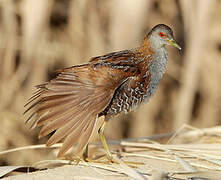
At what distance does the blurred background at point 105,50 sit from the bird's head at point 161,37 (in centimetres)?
87

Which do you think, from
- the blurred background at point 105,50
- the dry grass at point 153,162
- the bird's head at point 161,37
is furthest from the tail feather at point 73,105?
the blurred background at point 105,50

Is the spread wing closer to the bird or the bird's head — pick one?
the bird

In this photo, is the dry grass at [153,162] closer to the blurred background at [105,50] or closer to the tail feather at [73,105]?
→ the tail feather at [73,105]

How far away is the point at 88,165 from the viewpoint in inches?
90.8

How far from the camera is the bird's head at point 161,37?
2893mm

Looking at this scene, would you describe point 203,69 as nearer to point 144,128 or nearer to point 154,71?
point 144,128

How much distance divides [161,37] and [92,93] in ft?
2.52

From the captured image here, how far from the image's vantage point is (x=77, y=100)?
2.34m

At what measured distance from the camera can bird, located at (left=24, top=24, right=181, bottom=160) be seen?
7.31 ft

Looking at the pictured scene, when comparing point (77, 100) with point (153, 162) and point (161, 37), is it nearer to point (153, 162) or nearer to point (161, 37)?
point (153, 162)

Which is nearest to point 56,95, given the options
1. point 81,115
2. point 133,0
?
point 81,115

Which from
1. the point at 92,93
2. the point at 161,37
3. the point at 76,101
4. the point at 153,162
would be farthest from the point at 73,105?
the point at 161,37

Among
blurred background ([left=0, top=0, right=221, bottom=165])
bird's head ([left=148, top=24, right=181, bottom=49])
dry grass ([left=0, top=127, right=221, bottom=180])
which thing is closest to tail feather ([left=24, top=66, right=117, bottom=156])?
dry grass ([left=0, top=127, right=221, bottom=180])

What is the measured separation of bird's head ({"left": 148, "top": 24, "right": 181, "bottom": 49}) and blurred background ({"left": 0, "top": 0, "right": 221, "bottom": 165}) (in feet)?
2.85
